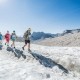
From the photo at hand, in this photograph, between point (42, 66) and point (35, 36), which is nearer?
point (42, 66)

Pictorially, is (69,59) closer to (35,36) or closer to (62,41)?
(62,41)

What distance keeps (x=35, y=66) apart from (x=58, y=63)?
328cm

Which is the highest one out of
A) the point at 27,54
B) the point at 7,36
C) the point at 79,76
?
the point at 7,36

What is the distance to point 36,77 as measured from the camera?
45.1ft

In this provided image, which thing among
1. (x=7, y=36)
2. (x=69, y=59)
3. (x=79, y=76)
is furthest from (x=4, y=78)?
(x=7, y=36)

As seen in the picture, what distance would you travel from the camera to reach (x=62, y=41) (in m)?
88.5

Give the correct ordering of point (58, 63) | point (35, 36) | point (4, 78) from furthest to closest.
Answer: point (35, 36) < point (58, 63) < point (4, 78)

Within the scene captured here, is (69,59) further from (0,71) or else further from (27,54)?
(0,71)

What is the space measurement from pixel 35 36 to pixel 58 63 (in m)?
165

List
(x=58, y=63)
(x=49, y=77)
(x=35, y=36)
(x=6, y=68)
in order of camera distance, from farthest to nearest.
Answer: (x=35, y=36)
(x=58, y=63)
(x=6, y=68)
(x=49, y=77)

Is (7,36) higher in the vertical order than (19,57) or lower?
higher

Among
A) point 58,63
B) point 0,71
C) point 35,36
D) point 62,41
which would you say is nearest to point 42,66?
point 58,63

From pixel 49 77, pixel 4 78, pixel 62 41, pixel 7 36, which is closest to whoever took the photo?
pixel 4 78

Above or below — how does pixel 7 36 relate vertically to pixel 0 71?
above
